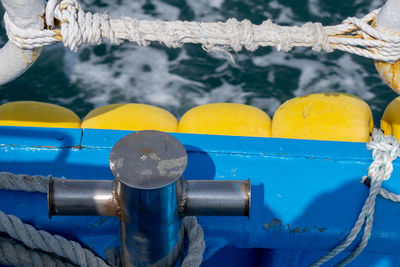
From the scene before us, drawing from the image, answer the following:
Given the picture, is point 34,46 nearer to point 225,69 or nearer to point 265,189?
point 265,189

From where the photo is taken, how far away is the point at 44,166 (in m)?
1.31

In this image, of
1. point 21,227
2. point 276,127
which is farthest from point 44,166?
point 276,127

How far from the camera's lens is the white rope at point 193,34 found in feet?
3.79

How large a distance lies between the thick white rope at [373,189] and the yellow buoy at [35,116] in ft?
3.56

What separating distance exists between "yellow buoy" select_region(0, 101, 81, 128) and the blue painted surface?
0.50 meters

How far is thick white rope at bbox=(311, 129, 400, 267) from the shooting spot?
1241 mm

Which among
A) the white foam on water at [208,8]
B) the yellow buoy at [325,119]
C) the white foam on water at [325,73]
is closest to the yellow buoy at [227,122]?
the yellow buoy at [325,119]

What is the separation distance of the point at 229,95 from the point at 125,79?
677 millimetres

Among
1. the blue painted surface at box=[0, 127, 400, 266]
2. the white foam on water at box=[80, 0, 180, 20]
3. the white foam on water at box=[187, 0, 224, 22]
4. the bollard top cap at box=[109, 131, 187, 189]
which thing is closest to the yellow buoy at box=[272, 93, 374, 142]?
the blue painted surface at box=[0, 127, 400, 266]

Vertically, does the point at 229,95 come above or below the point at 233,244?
below

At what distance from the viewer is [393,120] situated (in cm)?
187

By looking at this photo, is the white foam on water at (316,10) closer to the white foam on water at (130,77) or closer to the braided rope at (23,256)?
the white foam on water at (130,77)

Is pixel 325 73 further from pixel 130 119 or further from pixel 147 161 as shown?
pixel 147 161

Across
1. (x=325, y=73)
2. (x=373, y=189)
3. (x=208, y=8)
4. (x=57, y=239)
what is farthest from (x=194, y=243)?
(x=208, y=8)
